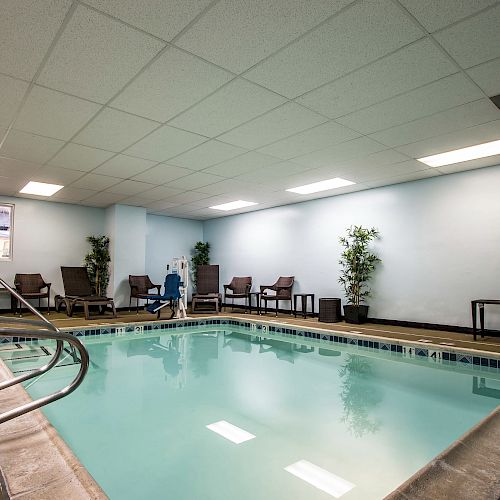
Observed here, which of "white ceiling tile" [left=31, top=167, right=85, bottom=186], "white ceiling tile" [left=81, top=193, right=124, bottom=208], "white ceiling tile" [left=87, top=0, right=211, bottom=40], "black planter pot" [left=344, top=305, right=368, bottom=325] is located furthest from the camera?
"white ceiling tile" [left=81, top=193, right=124, bottom=208]

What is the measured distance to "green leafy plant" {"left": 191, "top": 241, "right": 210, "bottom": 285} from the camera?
1078cm

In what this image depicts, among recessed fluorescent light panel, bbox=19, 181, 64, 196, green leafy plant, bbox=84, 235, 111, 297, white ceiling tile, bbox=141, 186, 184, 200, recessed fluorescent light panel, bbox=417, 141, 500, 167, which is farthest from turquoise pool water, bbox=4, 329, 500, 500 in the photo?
green leafy plant, bbox=84, 235, 111, 297

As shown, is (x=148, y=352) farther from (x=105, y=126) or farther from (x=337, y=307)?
(x=337, y=307)

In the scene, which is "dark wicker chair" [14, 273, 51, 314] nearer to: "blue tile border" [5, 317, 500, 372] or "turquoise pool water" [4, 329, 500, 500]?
"blue tile border" [5, 317, 500, 372]

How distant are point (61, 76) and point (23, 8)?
2.54 ft

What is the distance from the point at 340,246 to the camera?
752 centimetres

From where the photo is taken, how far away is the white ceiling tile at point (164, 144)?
4175mm

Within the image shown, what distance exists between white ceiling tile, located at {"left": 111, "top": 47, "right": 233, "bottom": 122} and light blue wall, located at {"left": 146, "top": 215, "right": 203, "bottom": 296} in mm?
6734

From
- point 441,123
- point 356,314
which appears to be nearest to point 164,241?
point 356,314

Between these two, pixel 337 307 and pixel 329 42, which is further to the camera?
pixel 337 307

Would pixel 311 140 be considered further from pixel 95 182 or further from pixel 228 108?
pixel 95 182

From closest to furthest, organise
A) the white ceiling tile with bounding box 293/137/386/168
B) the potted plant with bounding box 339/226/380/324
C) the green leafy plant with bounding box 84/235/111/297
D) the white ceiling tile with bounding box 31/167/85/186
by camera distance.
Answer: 1. the white ceiling tile with bounding box 293/137/386/168
2. the white ceiling tile with bounding box 31/167/85/186
3. the potted plant with bounding box 339/226/380/324
4. the green leafy plant with bounding box 84/235/111/297

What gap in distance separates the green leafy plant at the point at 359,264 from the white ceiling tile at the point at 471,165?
1.70 metres

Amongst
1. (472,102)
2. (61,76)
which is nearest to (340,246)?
(472,102)
